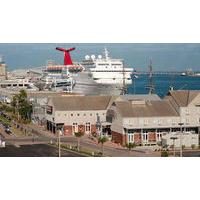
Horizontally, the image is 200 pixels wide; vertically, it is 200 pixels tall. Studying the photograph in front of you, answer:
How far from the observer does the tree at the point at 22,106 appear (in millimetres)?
11828

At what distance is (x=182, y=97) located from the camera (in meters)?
10.4

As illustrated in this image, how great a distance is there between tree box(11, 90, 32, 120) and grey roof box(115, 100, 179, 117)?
2.28 meters

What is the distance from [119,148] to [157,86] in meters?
2.63

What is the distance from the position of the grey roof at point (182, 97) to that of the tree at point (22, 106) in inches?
111

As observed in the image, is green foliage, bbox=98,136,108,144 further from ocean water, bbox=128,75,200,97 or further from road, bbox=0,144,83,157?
ocean water, bbox=128,75,200,97

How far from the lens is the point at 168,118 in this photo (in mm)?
10078

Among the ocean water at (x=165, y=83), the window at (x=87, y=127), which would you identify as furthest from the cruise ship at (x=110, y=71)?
the window at (x=87, y=127)

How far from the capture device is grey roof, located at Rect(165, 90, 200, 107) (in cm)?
1027

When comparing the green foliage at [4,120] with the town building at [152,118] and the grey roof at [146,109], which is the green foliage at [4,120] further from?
the grey roof at [146,109]

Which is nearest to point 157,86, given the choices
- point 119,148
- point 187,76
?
point 187,76

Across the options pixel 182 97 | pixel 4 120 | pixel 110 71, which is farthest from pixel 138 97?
pixel 4 120

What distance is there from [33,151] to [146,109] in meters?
1.92

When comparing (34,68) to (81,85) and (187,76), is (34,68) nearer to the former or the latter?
(81,85)

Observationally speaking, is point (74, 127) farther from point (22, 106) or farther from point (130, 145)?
point (22, 106)
